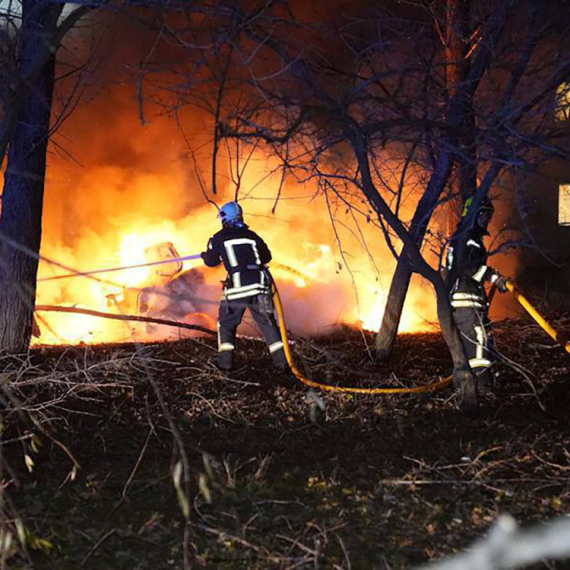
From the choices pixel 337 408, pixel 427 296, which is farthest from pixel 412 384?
pixel 427 296

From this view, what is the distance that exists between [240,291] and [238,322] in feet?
1.04

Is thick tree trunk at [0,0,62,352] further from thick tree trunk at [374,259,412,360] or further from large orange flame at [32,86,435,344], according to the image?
thick tree trunk at [374,259,412,360]

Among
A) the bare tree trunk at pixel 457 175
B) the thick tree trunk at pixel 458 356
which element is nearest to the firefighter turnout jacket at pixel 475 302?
the bare tree trunk at pixel 457 175

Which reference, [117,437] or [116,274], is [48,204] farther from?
[117,437]

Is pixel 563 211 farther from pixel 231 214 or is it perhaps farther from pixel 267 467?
pixel 267 467

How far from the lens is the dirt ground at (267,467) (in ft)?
11.9

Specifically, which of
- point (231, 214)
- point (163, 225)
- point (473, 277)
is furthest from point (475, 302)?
point (163, 225)

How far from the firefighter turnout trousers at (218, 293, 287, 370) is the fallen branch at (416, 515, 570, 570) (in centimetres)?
375

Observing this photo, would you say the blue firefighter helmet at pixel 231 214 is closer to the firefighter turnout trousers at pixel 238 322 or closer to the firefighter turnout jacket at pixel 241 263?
Result: the firefighter turnout jacket at pixel 241 263

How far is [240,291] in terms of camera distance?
24.3 feet

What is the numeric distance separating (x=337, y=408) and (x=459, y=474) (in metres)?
1.60

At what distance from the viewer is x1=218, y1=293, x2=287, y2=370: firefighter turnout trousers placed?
24.0 feet

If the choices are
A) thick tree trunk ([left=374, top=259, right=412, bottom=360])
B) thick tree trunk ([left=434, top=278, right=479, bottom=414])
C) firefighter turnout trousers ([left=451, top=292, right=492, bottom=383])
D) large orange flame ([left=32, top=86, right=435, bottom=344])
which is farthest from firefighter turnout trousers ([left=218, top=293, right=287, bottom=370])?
large orange flame ([left=32, top=86, right=435, bottom=344])

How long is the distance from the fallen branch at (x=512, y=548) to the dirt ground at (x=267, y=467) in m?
0.08
